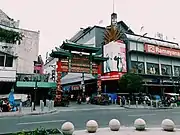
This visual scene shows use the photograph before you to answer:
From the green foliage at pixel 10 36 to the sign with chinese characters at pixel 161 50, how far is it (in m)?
24.5

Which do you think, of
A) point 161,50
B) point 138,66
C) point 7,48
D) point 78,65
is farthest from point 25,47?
point 161,50

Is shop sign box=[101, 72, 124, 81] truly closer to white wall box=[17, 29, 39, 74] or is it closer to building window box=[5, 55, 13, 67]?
white wall box=[17, 29, 39, 74]

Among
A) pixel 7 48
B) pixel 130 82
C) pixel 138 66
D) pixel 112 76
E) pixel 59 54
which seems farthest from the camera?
pixel 138 66

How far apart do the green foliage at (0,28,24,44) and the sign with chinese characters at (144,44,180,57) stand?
2455cm

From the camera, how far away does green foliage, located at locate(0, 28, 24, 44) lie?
87.1 ft

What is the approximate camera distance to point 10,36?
27250mm

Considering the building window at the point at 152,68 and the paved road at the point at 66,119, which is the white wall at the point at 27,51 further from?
the building window at the point at 152,68

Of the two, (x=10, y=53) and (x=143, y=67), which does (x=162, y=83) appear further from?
(x=10, y=53)

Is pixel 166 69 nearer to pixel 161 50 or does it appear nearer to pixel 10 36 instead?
pixel 161 50

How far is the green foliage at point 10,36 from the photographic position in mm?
26545

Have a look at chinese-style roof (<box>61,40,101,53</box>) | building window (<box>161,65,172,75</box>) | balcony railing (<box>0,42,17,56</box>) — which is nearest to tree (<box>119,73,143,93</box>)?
chinese-style roof (<box>61,40,101,53</box>)

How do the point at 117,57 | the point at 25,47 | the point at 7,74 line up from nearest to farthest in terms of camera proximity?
the point at 7,74
the point at 25,47
the point at 117,57

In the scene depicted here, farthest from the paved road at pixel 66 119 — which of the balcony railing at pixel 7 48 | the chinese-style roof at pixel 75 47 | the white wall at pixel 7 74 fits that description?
the chinese-style roof at pixel 75 47

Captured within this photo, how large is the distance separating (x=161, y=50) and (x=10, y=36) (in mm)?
30273
